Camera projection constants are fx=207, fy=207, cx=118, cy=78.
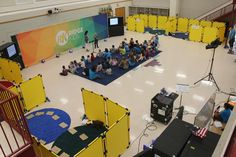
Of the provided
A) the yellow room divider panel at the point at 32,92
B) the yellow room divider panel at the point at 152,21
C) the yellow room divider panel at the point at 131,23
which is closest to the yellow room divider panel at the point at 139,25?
the yellow room divider panel at the point at 131,23

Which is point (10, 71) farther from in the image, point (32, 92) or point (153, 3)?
point (153, 3)

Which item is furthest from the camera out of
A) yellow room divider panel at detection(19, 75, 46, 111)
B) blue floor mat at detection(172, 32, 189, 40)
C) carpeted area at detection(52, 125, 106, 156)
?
blue floor mat at detection(172, 32, 189, 40)

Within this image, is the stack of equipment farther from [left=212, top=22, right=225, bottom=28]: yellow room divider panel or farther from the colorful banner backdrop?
[left=212, top=22, right=225, bottom=28]: yellow room divider panel

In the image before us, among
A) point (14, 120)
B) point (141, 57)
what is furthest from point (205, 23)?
point (14, 120)

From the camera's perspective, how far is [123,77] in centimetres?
1154

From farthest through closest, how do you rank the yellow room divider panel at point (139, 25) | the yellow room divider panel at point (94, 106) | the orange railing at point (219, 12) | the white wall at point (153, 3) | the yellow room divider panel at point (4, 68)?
the white wall at point (153, 3) → the yellow room divider panel at point (139, 25) → the orange railing at point (219, 12) → the yellow room divider panel at point (4, 68) → the yellow room divider panel at point (94, 106)

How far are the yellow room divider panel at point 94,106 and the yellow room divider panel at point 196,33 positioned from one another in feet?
39.0

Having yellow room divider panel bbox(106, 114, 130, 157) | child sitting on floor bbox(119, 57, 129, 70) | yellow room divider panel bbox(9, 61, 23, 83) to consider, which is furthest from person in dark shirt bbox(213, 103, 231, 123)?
yellow room divider panel bbox(9, 61, 23, 83)

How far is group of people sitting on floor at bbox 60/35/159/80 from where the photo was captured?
11.8 m

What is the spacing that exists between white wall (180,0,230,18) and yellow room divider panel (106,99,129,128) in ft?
55.4

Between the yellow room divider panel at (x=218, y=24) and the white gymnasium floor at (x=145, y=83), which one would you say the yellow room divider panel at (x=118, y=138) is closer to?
the white gymnasium floor at (x=145, y=83)

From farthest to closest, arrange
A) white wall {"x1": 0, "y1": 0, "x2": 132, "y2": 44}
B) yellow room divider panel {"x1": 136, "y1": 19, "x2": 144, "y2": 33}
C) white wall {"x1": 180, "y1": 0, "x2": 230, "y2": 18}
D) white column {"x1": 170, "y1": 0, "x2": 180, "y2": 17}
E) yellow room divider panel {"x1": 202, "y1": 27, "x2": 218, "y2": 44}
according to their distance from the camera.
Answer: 1. white column {"x1": 170, "y1": 0, "x2": 180, "y2": 17}
2. yellow room divider panel {"x1": 136, "y1": 19, "x2": 144, "y2": 33}
3. white wall {"x1": 180, "y1": 0, "x2": 230, "y2": 18}
4. yellow room divider panel {"x1": 202, "y1": 27, "x2": 218, "y2": 44}
5. white wall {"x1": 0, "y1": 0, "x2": 132, "y2": 44}

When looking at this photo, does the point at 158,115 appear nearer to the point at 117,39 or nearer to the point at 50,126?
the point at 50,126

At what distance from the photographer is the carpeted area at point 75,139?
6762 millimetres
